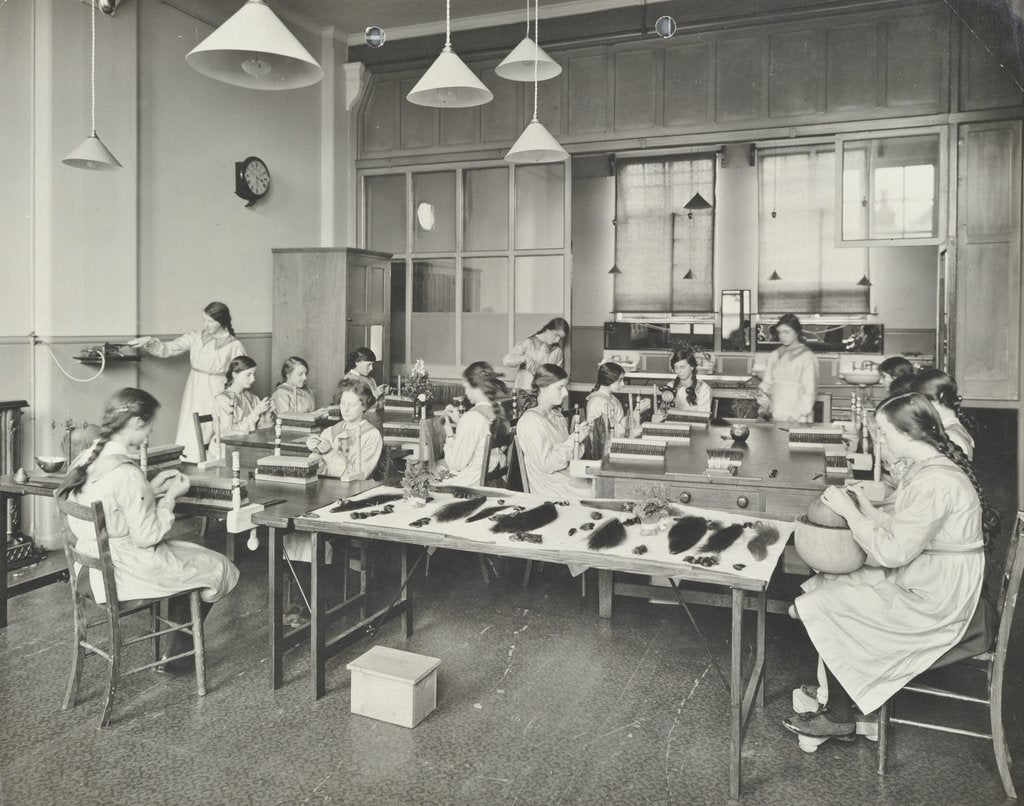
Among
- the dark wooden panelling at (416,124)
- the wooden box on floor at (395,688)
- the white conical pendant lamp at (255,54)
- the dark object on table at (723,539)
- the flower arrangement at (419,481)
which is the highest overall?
the dark wooden panelling at (416,124)

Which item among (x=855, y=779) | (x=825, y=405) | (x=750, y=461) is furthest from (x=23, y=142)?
(x=825, y=405)

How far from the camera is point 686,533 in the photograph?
10.6ft

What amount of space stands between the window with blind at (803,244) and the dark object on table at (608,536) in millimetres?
7208

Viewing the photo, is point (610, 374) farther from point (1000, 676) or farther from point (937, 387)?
point (1000, 676)

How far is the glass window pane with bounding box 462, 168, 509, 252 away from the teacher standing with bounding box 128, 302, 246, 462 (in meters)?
3.25

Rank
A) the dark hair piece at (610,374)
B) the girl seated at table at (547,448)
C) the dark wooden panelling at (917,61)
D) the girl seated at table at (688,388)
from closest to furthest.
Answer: the girl seated at table at (547,448) → the dark hair piece at (610,374) → the girl seated at table at (688,388) → the dark wooden panelling at (917,61)

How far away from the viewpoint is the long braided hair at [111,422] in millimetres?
3356

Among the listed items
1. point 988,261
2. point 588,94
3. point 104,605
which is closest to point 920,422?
point 104,605

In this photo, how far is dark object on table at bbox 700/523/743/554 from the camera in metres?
3.04

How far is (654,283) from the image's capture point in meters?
10.1

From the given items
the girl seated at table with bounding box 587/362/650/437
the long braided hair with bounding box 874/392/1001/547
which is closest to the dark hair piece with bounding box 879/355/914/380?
the girl seated at table with bounding box 587/362/650/437

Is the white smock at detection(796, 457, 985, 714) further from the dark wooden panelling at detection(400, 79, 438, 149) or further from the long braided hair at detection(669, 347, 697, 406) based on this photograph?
the dark wooden panelling at detection(400, 79, 438, 149)

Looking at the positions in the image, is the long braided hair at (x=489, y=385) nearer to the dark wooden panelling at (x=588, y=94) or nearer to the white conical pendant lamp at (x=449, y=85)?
the white conical pendant lamp at (x=449, y=85)

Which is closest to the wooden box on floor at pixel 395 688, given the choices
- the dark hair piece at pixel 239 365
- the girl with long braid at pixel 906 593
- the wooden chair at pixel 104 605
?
the wooden chair at pixel 104 605
